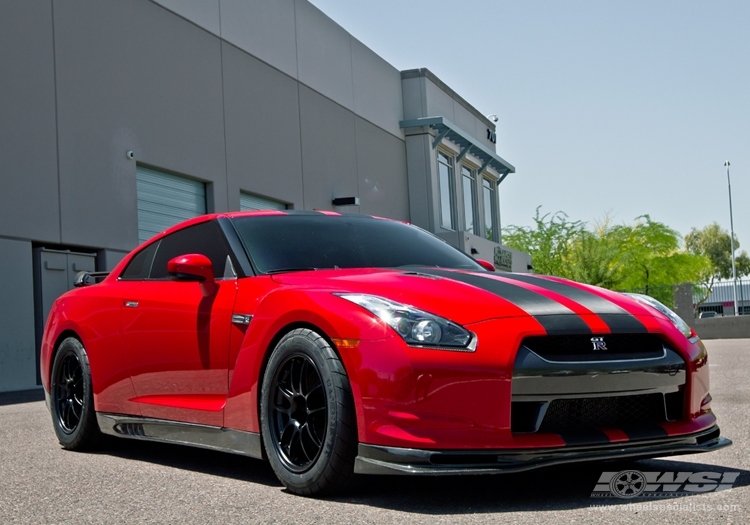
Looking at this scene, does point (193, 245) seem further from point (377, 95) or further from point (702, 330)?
point (702, 330)

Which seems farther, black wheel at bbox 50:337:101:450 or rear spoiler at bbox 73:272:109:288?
rear spoiler at bbox 73:272:109:288

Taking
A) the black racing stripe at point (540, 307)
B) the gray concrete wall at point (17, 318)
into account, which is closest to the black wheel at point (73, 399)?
the black racing stripe at point (540, 307)

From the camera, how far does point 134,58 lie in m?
19.2

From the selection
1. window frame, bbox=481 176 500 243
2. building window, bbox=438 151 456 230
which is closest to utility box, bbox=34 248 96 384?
building window, bbox=438 151 456 230

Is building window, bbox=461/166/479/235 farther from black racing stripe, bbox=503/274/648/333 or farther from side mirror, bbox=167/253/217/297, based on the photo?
black racing stripe, bbox=503/274/648/333

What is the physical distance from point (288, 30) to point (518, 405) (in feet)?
76.2

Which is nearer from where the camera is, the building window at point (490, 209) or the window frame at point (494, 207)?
the building window at point (490, 209)

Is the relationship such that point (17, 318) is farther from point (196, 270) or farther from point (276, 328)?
point (276, 328)

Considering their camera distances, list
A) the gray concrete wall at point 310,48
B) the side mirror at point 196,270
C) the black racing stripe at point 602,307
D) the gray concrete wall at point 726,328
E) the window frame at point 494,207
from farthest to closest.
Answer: the window frame at point 494,207 → the gray concrete wall at point 726,328 → the gray concrete wall at point 310,48 → the side mirror at point 196,270 → the black racing stripe at point 602,307

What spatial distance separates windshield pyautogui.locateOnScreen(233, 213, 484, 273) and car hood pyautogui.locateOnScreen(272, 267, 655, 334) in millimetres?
298

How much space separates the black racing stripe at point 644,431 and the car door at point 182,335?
190 centimetres

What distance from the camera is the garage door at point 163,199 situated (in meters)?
19.3

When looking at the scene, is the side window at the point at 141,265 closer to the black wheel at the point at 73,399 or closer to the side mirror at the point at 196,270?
the black wheel at the point at 73,399

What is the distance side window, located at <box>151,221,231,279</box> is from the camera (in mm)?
5328
